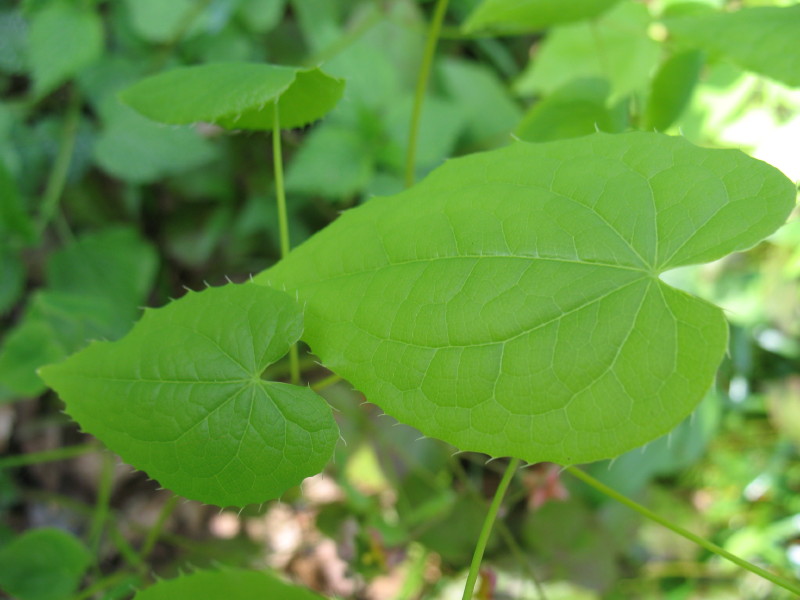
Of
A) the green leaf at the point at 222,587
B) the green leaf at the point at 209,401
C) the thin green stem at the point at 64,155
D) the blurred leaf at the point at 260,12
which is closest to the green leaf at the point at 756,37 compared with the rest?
the green leaf at the point at 209,401

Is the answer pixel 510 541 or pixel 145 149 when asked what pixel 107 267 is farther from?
pixel 510 541

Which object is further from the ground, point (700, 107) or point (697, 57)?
point (697, 57)

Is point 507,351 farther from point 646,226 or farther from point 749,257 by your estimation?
point 749,257

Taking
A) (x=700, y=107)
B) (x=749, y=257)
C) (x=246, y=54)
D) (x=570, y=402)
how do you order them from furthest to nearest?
A: (x=749, y=257)
(x=246, y=54)
(x=700, y=107)
(x=570, y=402)

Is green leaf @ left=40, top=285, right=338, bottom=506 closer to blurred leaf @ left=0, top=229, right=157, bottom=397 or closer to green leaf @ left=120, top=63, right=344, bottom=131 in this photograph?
green leaf @ left=120, top=63, right=344, bottom=131

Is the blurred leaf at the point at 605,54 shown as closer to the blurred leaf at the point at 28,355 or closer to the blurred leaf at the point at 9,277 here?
the blurred leaf at the point at 28,355

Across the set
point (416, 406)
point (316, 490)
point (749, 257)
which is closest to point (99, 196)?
point (316, 490)
